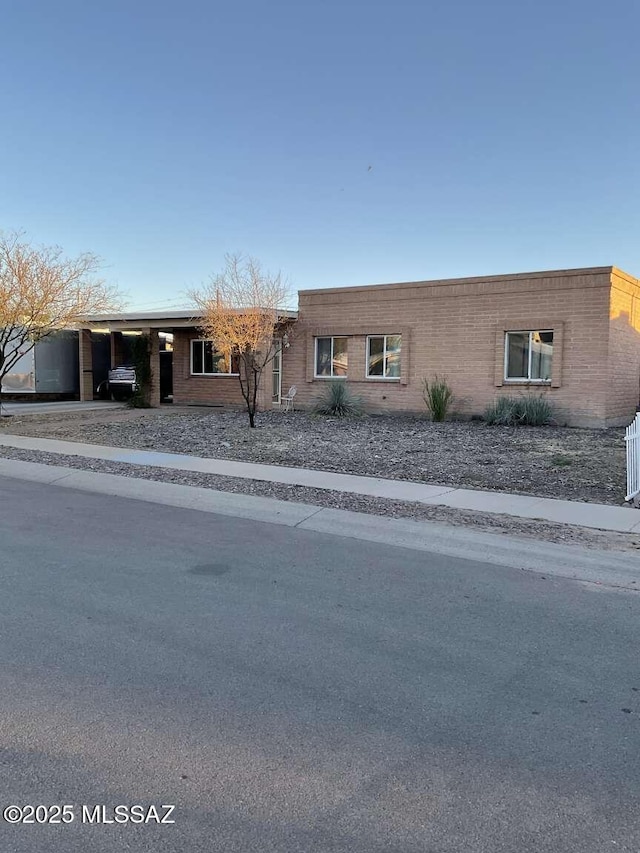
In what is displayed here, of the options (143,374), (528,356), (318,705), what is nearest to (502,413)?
(528,356)

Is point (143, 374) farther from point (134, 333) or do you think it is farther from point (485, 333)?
point (485, 333)

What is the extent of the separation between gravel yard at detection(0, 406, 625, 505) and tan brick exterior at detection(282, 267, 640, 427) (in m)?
1.22

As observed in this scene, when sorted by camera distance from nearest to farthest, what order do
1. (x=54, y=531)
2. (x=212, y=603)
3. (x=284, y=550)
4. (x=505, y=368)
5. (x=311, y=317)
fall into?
(x=212, y=603), (x=284, y=550), (x=54, y=531), (x=505, y=368), (x=311, y=317)

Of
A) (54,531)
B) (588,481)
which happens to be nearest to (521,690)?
(54,531)

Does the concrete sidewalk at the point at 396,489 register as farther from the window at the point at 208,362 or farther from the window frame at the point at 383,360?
the window at the point at 208,362

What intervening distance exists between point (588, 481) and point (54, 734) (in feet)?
30.3

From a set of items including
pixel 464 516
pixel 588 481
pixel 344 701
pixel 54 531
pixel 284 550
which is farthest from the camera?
pixel 588 481

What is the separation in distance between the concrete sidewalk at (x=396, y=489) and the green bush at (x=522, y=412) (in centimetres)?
897

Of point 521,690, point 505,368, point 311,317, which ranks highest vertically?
point 311,317

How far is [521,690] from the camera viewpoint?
13.3ft

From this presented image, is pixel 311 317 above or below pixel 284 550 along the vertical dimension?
above

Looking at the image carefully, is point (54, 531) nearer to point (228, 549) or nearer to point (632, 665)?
point (228, 549)

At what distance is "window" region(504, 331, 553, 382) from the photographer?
64.8 feet

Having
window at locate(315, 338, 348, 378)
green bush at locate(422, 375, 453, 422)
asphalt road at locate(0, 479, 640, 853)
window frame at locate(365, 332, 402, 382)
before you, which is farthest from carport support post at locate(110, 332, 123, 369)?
asphalt road at locate(0, 479, 640, 853)
